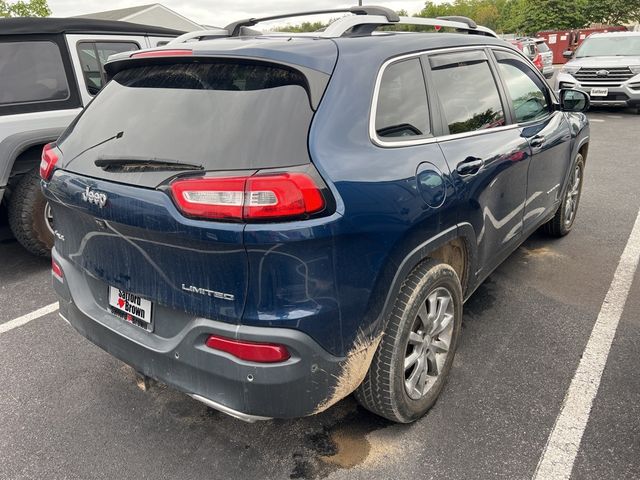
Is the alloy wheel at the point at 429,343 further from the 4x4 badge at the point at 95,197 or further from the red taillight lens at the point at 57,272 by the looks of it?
the red taillight lens at the point at 57,272

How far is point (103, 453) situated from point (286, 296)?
1.31m

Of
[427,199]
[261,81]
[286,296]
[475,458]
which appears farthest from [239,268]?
[475,458]

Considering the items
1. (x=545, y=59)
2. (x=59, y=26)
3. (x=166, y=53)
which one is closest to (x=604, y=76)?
(x=545, y=59)

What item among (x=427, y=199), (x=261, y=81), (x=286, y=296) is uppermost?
(x=261, y=81)

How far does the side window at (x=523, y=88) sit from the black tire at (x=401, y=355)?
5.06 ft

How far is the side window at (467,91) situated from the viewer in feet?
8.89

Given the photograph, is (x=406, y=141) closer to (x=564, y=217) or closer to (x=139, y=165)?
(x=139, y=165)

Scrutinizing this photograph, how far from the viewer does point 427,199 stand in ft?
7.55

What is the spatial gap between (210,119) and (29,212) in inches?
121

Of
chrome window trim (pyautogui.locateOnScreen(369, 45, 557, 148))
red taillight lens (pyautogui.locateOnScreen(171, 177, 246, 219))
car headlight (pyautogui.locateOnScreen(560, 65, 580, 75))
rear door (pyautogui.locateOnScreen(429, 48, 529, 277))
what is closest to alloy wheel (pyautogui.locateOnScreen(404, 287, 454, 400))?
rear door (pyautogui.locateOnScreen(429, 48, 529, 277))

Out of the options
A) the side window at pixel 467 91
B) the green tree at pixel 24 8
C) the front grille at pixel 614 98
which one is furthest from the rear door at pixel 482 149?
the green tree at pixel 24 8

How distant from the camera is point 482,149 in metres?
2.81

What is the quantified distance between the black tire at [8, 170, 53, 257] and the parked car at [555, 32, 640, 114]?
11.4 m

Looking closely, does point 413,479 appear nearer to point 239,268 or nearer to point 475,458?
point 475,458
